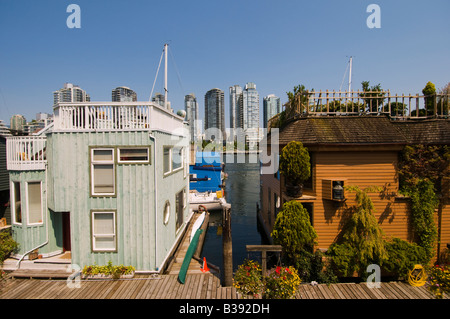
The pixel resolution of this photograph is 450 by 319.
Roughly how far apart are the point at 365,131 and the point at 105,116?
35.7ft

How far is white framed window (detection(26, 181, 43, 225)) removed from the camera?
916 cm

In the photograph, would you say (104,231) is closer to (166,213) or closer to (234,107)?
(166,213)

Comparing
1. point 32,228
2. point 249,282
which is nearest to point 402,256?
point 249,282

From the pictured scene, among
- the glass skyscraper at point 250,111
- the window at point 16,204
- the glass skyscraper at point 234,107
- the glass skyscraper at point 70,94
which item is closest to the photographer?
the window at point 16,204

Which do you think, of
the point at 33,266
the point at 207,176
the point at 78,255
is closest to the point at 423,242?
the point at 78,255

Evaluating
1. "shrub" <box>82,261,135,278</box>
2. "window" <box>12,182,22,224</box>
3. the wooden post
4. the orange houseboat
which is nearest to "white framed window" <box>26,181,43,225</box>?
"window" <box>12,182,22,224</box>

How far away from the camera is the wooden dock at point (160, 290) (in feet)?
24.2

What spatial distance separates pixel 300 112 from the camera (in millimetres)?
10938

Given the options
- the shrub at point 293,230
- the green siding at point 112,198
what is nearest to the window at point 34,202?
the green siding at point 112,198

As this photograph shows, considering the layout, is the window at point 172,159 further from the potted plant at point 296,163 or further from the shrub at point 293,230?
the shrub at point 293,230

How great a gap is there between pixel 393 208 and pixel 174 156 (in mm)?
10424

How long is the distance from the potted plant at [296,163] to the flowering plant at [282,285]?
333 cm

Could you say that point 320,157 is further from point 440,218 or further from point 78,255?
point 78,255

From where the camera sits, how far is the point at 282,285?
280 inches
